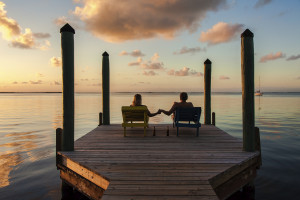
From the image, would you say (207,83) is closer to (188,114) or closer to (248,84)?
(188,114)

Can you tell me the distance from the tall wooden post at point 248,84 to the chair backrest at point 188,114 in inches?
87.7

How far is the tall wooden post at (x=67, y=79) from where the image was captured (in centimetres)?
515

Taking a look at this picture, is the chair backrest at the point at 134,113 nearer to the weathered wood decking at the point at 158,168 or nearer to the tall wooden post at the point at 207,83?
the weathered wood decking at the point at 158,168

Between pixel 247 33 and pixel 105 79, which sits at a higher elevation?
pixel 247 33

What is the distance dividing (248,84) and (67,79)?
4370mm

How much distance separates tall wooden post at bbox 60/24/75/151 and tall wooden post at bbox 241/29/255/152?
4.16 m

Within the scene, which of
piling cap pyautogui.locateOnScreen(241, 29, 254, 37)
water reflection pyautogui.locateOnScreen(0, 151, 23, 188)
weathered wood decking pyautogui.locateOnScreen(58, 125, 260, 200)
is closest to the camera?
weathered wood decking pyautogui.locateOnScreen(58, 125, 260, 200)

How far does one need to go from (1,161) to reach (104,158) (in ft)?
21.6

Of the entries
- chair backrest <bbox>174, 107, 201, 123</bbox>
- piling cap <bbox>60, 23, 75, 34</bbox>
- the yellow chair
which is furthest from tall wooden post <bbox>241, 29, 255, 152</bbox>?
piling cap <bbox>60, 23, 75, 34</bbox>

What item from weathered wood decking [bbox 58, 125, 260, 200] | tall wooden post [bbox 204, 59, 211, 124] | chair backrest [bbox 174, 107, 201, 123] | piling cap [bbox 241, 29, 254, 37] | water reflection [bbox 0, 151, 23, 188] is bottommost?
water reflection [bbox 0, 151, 23, 188]

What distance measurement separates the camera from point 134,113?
293 inches

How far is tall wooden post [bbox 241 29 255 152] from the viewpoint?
16.7 feet

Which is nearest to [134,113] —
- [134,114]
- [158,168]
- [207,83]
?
[134,114]

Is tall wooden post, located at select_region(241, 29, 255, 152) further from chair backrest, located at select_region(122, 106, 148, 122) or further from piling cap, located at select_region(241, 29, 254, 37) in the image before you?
chair backrest, located at select_region(122, 106, 148, 122)
